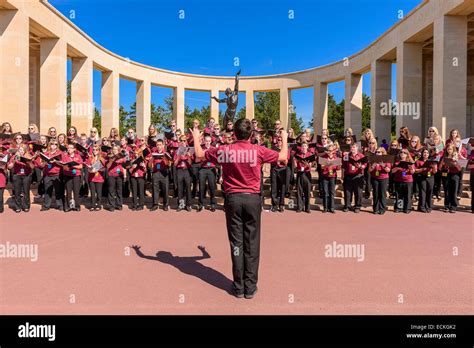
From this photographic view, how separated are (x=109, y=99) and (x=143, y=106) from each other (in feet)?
10.9

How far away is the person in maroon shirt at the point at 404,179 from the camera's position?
10703 millimetres

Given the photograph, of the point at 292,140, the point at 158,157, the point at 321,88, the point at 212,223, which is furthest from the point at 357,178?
the point at 321,88

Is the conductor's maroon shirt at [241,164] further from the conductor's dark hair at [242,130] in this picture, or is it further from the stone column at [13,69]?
the stone column at [13,69]

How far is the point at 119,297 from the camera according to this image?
424 cm

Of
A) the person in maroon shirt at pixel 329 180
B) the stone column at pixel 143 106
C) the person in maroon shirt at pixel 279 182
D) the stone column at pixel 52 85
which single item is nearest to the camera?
the person in maroon shirt at pixel 329 180

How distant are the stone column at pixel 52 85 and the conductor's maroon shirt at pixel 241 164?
19.1m

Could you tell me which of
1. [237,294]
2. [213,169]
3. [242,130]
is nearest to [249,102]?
[213,169]

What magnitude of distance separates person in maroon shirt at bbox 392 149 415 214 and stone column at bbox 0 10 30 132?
1690cm

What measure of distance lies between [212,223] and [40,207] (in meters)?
6.10

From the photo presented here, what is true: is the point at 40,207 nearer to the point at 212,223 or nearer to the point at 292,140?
the point at 212,223
